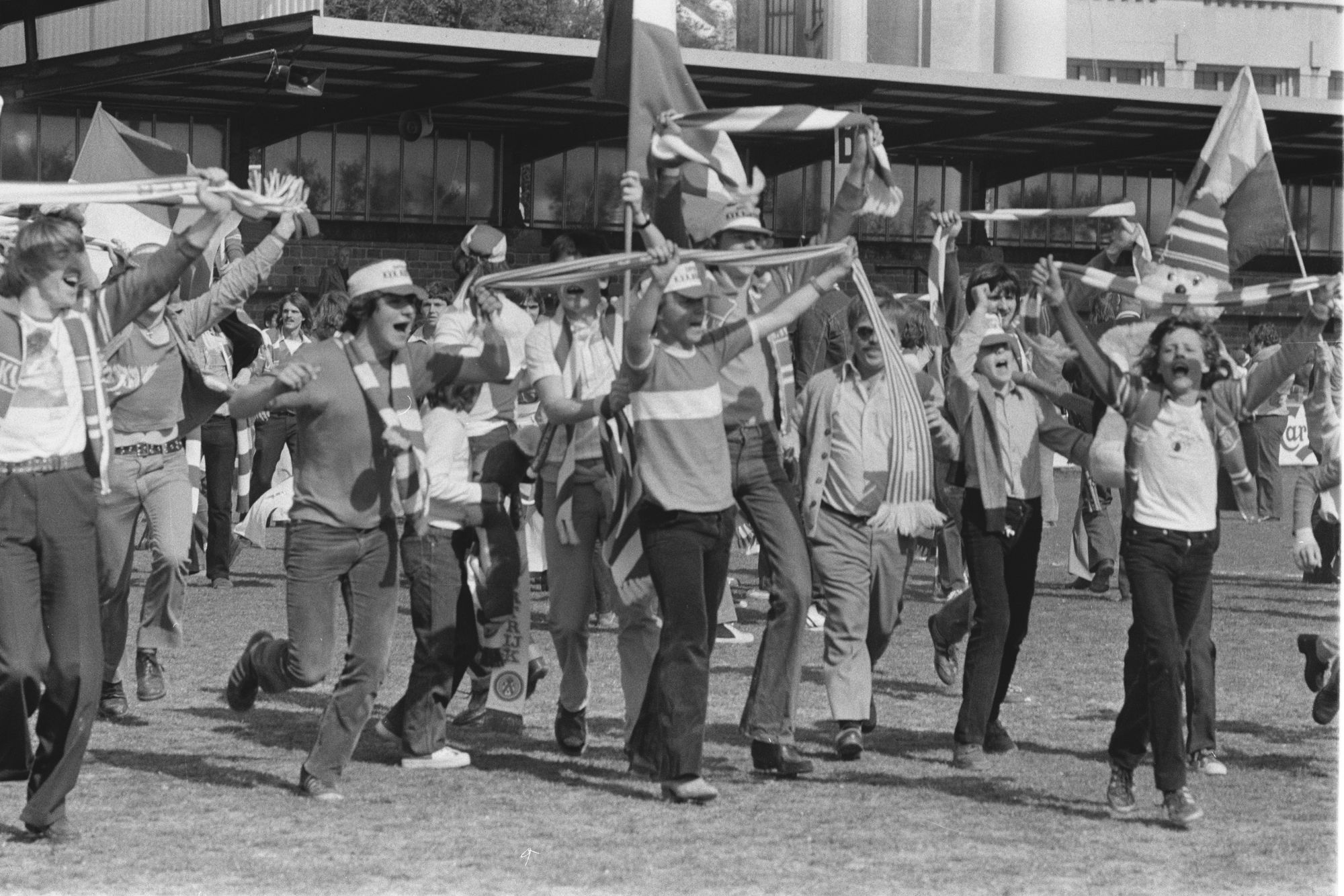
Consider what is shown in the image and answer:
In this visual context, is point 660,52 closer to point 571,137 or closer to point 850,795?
point 850,795

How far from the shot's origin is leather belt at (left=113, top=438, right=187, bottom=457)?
32.2ft

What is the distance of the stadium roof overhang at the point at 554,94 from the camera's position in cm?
2370

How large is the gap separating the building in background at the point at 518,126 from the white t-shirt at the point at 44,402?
14666 mm

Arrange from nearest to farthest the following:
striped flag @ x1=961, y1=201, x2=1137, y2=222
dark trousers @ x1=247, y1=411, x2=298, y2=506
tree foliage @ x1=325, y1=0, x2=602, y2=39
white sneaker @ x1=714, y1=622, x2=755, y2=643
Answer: striped flag @ x1=961, y1=201, x2=1137, y2=222 < white sneaker @ x1=714, y1=622, x2=755, y2=643 < dark trousers @ x1=247, y1=411, x2=298, y2=506 < tree foliage @ x1=325, y1=0, x2=602, y2=39

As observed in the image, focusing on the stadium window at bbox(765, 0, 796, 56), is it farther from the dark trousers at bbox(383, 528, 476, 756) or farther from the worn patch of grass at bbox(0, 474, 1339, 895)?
the dark trousers at bbox(383, 528, 476, 756)

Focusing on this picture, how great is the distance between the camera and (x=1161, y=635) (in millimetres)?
7863

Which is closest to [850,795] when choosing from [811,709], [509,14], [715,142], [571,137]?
[811,709]

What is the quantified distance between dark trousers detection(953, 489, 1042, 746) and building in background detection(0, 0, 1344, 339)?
11.6 meters

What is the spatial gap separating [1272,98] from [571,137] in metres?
8.98

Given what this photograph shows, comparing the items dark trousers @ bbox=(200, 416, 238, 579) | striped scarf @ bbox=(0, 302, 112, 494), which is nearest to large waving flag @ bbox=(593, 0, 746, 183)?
striped scarf @ bbox=(0, 302, 112, 494)

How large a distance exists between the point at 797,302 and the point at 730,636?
15.0 feet

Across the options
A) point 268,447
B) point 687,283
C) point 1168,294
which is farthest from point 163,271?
point 268,447

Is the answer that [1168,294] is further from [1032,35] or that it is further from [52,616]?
[1032,35]

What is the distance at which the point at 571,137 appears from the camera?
2984 centimetres
